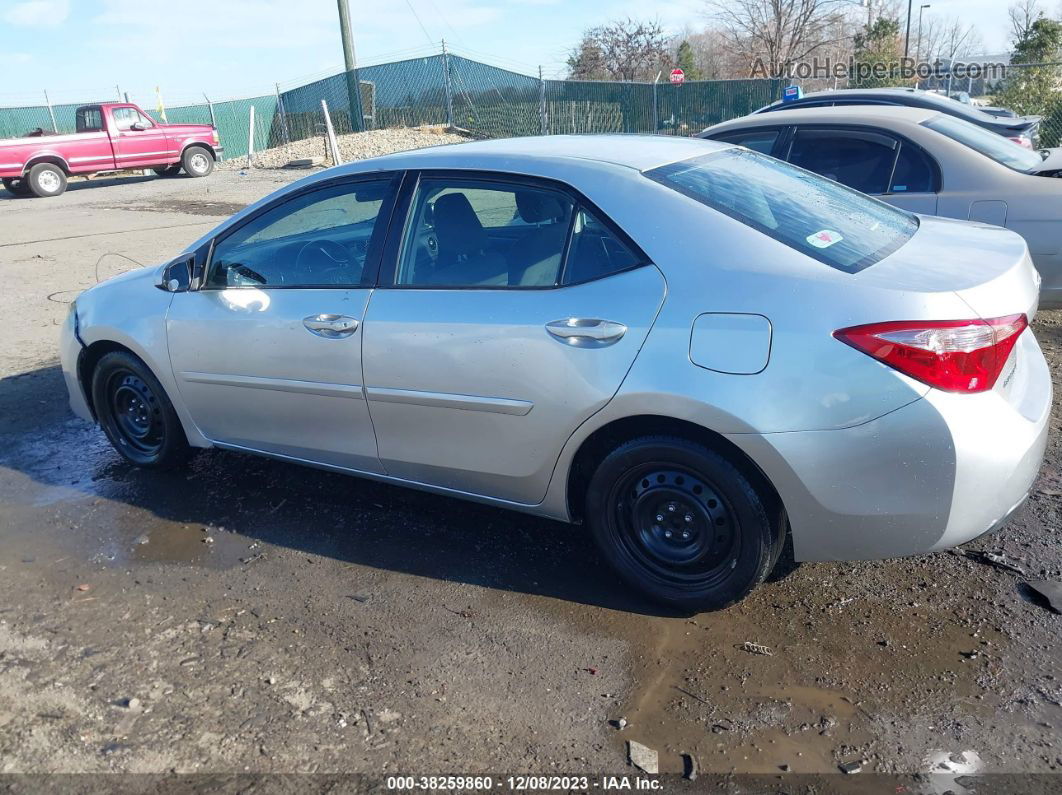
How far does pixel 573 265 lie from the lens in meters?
3.27

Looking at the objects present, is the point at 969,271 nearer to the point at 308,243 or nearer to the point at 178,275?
the point at 308,243

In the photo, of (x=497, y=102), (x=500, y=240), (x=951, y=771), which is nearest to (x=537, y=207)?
(x=500, y=240)

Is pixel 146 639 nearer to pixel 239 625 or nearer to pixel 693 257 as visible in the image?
pixel 239 625

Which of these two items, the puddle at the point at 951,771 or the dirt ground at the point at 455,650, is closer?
the puddle at the point at 951,771

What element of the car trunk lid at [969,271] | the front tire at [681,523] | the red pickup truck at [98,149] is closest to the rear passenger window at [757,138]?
the car trunk lid at [969,271]

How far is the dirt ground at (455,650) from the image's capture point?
2666 mm

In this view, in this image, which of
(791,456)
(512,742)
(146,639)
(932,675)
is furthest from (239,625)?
(932,675)

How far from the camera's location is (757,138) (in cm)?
673

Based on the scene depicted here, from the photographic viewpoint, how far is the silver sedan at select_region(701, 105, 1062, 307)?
5570 mm

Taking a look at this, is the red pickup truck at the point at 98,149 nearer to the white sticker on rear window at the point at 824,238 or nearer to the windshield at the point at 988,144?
the windshield at the point at 988,144

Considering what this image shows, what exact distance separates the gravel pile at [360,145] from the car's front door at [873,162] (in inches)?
773

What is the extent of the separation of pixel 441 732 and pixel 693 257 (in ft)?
5.78

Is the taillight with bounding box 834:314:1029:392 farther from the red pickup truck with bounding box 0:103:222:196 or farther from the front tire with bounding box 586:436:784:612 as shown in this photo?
the red pickup truck with bounding box 0:103:222:196

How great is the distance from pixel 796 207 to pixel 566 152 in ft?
3.09
